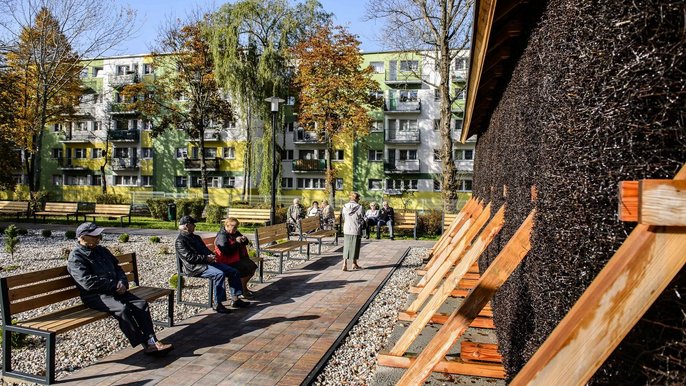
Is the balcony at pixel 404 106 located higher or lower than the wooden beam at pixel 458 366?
higher

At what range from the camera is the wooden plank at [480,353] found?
4.89m

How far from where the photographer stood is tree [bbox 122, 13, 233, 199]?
1417 inches

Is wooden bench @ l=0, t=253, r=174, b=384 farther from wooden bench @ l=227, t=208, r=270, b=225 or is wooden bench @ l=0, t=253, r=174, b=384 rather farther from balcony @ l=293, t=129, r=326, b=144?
balcony @ l=293, t=129, r=326, b=144

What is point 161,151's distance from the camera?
47.0 meters

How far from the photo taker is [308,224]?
539 inches

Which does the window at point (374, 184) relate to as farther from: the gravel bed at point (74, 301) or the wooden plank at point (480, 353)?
the wooden plank at point (480, 353)

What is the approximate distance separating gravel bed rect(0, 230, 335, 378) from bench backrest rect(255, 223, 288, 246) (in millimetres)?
702

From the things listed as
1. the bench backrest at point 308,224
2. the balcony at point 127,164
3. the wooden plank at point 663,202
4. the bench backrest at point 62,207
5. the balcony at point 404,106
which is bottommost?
the bench backrest at point 308,224

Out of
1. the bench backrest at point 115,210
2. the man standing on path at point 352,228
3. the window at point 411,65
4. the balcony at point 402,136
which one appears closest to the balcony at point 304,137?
the balcony at point 402,136

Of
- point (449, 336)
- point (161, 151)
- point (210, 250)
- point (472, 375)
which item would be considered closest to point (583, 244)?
point (449, 336)

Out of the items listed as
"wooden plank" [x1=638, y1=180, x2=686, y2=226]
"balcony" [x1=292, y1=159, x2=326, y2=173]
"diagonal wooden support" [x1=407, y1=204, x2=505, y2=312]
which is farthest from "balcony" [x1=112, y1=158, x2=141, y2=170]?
"wooden plank" [x1=638, y1=180, x2=686, y2=226]

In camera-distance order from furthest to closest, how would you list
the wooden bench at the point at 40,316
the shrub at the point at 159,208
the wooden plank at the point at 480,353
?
the shrub at the point at 159,208 < the wooden plank at the point at 480,353 < the wooden bench at the point at 40,316

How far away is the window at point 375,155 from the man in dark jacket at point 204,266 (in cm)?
3604

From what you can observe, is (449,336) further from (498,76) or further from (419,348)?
(498,76)
